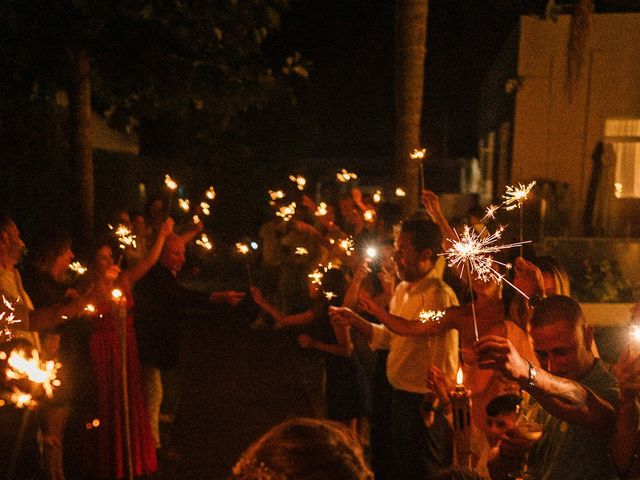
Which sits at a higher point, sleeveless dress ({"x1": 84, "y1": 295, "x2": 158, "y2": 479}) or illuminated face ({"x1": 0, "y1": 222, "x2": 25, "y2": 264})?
illuminated face ({"x1": 0, "y1": 222, "x2": 25, "y2": 264})

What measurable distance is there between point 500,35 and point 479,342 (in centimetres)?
1504

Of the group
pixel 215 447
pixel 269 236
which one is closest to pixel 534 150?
pixel 269 236

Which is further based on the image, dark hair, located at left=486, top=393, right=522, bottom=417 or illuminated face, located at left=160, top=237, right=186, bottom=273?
illuminated face, located at left=160, top=237, right=186, bottom=273

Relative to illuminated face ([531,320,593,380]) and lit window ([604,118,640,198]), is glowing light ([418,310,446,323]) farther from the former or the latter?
lit window ([604,118,640,198])

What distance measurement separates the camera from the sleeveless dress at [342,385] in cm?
605

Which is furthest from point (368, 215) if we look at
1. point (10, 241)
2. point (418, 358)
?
point (10, 241)

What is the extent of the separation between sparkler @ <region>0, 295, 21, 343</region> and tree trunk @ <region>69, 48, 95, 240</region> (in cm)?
443

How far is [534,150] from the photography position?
43.6 ft

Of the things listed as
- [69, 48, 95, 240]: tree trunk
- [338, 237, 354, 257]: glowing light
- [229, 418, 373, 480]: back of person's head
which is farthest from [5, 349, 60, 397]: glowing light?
[69, 48, 95, 240]: tree trunk

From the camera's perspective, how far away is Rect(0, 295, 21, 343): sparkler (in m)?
4.68

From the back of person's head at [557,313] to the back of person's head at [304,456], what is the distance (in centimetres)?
126

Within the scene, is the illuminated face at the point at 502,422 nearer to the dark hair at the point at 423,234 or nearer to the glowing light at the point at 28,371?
the dark hair at the point at 423,234

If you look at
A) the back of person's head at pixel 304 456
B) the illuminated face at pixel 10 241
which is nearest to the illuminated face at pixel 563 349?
the back of person's head at pixel 304 456

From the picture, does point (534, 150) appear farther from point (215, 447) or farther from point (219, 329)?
point (215, 447)
